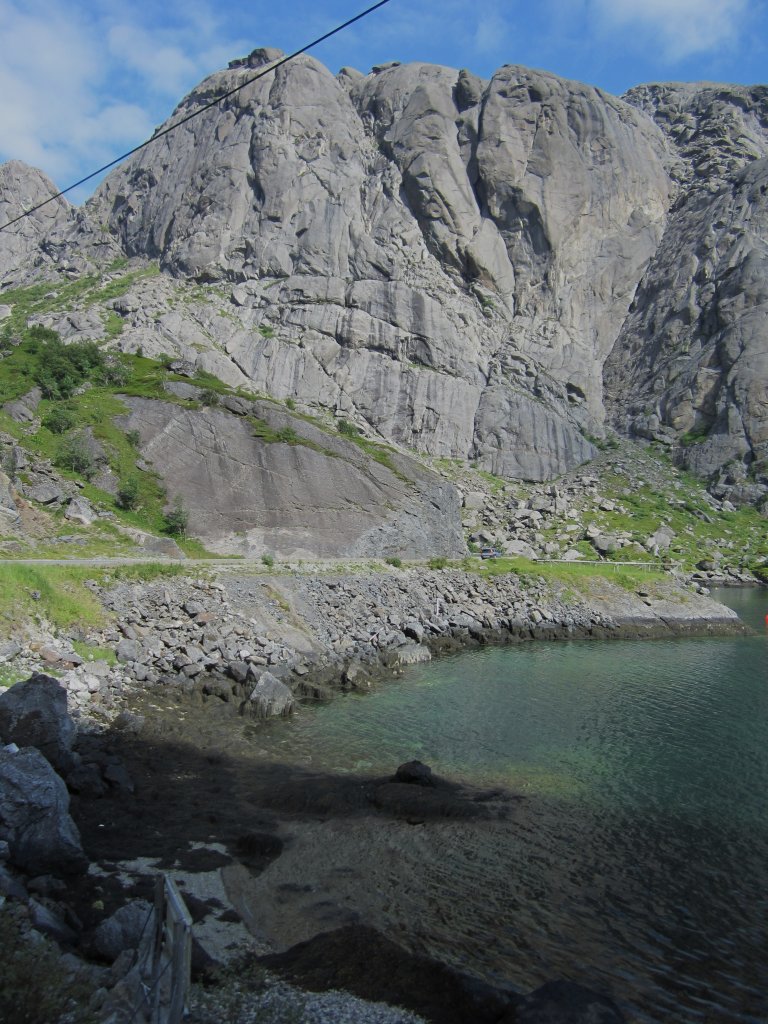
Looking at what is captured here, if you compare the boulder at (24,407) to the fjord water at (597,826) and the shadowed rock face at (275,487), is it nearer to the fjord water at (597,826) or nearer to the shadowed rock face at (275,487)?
the shadowed rock face at (275,487)

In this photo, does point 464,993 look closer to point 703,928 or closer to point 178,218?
point 703,928

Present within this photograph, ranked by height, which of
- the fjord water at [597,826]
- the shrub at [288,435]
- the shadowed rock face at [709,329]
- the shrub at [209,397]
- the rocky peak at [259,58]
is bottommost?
the fjord water at [597,826]

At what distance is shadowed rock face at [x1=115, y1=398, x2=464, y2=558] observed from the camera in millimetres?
39469

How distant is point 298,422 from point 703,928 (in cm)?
3978

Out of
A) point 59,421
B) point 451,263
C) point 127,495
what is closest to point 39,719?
point 127,495

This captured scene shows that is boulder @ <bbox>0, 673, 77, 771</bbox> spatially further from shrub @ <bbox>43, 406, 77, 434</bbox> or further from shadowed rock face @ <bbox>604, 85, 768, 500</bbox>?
shadowed rock face @ <bbox>604, 85, 768, 500</bbox>

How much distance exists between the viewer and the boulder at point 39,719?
1265 cm

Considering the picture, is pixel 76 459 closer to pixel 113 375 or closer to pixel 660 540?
pixel 113 375

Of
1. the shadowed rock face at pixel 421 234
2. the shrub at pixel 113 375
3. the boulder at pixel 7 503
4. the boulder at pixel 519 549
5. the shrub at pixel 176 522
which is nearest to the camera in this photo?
the boulder at pixel 7 503

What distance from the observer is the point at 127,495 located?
121 feet

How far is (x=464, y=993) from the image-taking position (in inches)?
346

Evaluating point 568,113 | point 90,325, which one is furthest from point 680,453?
point 90,325

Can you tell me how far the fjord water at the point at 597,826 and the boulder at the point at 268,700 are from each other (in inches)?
30.0

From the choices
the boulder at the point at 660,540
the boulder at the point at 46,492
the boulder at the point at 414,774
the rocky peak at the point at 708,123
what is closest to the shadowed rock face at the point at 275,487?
the boulder at the point at 46,492
